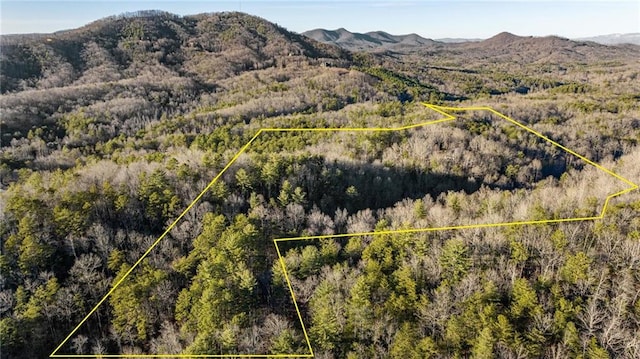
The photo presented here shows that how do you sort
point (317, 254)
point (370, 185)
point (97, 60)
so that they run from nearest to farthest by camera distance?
1. point (317, 254)
2. point (370, 185)
3. point (97, 60)

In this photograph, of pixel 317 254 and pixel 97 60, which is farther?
pixel 97 60

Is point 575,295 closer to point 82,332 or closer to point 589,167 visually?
point 82,332

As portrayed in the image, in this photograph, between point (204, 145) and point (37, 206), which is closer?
point (37, 206)

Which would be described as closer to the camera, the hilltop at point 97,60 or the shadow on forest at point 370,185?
the shadow on forest at point 370,185

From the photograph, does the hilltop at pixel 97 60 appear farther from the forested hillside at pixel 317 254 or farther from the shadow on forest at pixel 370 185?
the shadow on forest at pixel 370 185

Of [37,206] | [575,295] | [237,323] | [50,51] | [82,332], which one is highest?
[50,51]

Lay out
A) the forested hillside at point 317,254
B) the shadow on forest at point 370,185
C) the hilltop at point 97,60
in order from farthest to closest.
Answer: the hilltop at point 97,60, the shadow on forest at point 370,185, the forested hillside at point 317,254

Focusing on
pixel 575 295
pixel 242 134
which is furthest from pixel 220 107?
pixel 575 295

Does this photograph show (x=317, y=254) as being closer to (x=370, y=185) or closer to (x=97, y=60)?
(x=370, y=185)

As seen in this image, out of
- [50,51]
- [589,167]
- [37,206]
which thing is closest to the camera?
[37,206]

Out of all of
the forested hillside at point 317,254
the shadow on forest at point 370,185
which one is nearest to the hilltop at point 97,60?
the forested hillside at point 317,254

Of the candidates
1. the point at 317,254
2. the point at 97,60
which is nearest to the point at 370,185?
the point at 317,254
